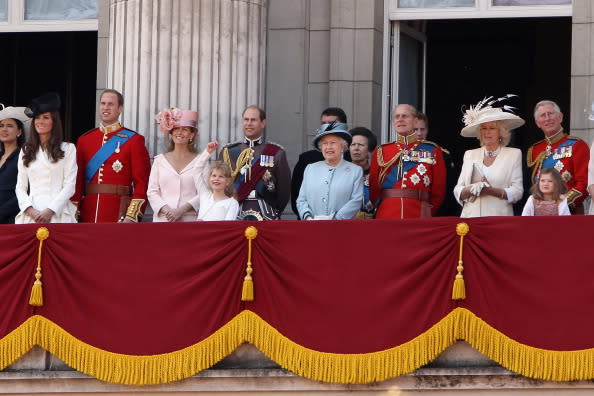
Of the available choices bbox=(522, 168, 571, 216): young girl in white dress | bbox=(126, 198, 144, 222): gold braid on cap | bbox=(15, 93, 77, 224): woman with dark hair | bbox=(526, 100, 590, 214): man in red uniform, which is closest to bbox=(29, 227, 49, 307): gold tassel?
bbox=(15, 93, 77, 224): woman with dark hair

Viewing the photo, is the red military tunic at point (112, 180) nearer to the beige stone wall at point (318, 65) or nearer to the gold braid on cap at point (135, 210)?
the gold braid on cap at point (135, 210)

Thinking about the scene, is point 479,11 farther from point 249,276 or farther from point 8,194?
point 8,194

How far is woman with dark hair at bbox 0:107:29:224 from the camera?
13188 millimetres

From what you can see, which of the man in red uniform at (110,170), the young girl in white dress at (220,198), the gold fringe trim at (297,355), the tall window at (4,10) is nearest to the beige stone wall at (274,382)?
the gold fringe trim at (297,355)

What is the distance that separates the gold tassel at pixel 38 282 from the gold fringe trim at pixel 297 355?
13 cm

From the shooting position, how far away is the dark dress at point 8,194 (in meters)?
13.2

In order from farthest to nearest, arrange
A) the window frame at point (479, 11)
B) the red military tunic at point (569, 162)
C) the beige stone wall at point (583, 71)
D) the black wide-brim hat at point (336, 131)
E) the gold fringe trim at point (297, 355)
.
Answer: the window frame at point (479, 11)
the beige stone wall at point (583, 71)
the black wide-brim hat at point (336, 131)
the red military tunic at point (569, 162)
the gold fringe trim at point (297, 355)

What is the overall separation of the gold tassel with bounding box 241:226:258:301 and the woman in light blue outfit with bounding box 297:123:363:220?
887 millimetres

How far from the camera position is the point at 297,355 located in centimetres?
1169

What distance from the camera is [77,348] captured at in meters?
12.0

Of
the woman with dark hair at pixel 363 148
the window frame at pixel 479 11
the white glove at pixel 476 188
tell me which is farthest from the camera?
the window frame at pixel 479 11

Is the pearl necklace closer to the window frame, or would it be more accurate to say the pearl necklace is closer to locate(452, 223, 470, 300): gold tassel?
locate(452, 223, 470, 300): gold tassel

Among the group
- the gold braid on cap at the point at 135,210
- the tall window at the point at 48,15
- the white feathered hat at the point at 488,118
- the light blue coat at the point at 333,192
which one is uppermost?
the tall window at the point at 48,15

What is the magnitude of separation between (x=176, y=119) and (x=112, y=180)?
2.49 feet
